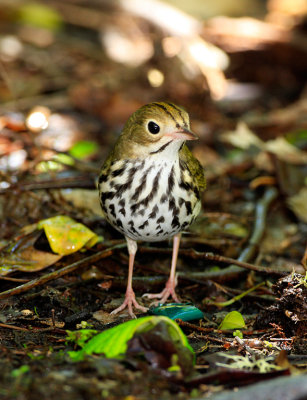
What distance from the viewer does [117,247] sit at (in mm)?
4883

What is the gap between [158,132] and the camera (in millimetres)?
4117

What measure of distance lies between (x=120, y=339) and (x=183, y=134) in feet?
4.88

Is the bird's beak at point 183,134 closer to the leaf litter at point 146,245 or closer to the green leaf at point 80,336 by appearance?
the leaf litter at point 146,245

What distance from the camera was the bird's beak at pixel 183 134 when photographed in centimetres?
394

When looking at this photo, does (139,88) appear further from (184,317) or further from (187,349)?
(187,349)

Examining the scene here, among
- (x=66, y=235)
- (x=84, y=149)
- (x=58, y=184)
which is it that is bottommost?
(x=66, y=235)

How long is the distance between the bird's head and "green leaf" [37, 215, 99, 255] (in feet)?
2.58

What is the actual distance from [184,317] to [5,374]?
140cm

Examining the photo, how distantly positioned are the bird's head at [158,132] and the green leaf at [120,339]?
1.32 meters

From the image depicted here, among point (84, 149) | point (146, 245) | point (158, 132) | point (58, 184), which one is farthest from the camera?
point (84, 149)

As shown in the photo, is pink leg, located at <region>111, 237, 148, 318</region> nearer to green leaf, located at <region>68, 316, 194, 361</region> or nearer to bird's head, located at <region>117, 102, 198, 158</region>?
bird's head, located at <region>117, 102, 198, 158</region>

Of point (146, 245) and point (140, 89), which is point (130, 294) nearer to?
point (146, 245)

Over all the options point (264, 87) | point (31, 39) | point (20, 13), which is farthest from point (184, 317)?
point (20, 13)

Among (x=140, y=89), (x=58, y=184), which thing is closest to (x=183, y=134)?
(x=58, y=184)
